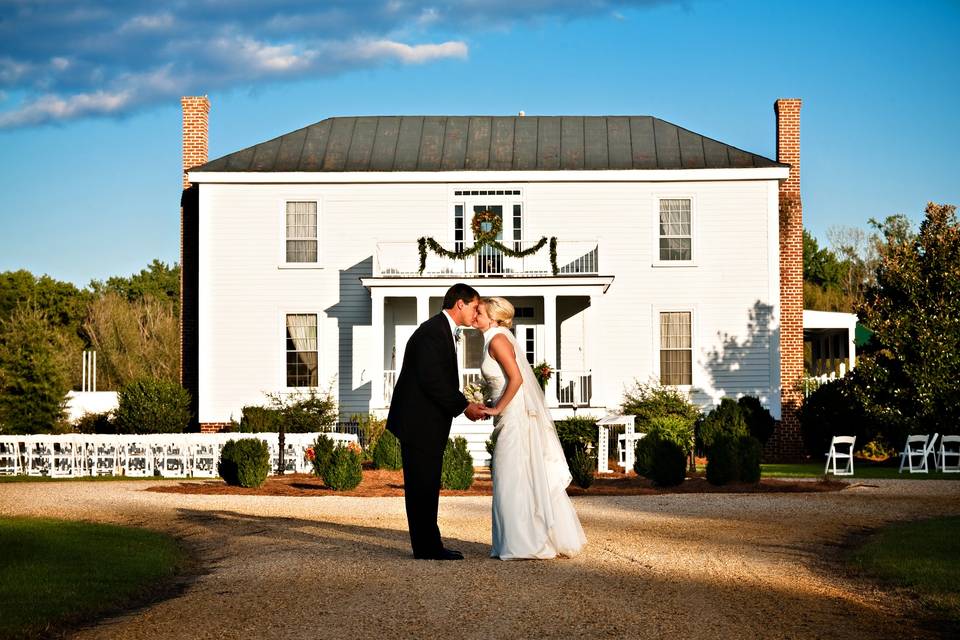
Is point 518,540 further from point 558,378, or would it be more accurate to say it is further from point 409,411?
point 558,378

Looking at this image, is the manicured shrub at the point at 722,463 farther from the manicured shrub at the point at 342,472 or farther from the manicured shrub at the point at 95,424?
Answer: the manicured shrub at the point at 95,424

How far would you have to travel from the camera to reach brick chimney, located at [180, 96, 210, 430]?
31.0m

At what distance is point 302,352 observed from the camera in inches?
1176

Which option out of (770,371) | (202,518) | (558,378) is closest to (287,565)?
(202,518)

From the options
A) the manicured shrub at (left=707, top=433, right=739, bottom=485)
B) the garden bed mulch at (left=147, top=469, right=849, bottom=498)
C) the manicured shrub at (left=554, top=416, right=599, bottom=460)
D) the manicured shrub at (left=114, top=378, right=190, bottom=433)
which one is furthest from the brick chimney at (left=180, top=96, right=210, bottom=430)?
the manicured shrub at (left=707, top=433, right=739, bottom=485)

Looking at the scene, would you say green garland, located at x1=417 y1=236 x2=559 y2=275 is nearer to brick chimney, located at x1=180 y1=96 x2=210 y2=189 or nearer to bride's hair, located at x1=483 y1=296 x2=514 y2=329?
brick chimney, located at x1=180 y1=96 x2=210 y2=189

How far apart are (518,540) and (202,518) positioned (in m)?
5.52

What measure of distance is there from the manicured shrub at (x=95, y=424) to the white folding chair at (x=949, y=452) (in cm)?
1985

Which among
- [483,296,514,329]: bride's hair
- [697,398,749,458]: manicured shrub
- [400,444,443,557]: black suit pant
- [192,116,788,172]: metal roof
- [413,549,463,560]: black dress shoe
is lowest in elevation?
[413,549,463,560]: black dress shoe

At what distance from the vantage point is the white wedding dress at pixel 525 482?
977cm

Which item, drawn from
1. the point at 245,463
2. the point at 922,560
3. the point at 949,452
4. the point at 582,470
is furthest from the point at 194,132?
the point at 922,560

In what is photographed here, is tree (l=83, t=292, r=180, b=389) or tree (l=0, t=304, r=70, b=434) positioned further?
tree (l=83, t=292, r=180, b=389)

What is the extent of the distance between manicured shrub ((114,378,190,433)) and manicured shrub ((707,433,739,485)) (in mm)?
14347

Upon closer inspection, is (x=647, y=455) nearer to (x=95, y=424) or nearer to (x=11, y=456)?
(x=11, y=456)
